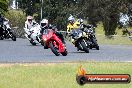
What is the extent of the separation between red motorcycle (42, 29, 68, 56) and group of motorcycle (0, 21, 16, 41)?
11.2 metres

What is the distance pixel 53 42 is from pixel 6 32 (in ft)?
38.3

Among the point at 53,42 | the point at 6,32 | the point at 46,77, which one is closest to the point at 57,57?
the point at 53,42

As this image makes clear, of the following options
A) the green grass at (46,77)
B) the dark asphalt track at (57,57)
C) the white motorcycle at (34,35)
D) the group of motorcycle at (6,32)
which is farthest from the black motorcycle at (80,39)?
the group of motorcycle at (6,32)

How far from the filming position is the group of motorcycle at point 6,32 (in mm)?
30953

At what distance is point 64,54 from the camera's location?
65.8 feet

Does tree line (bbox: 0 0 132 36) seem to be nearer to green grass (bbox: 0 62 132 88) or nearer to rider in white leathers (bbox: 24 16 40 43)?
rider in white leathers (bbox: 24 16 40 43)

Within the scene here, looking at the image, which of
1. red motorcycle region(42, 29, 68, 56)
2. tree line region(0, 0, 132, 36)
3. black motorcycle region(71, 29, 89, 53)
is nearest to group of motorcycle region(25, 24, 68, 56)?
red motorcycle region(42, 29, 68, 56)

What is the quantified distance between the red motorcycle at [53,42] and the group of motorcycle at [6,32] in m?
11.2

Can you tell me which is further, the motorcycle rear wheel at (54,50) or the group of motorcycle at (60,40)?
the group of motorcycle at (60,40)

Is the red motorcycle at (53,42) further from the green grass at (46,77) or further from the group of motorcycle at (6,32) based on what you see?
the group of motorcycle at (6,32)

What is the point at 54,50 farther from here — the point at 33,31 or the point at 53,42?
the point at 33,31

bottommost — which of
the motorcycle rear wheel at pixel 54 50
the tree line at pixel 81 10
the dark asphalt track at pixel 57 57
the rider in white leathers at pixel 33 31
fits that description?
the dark asphalt track at pixel 57 57

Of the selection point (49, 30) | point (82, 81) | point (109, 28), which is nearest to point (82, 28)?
point (49, 30)

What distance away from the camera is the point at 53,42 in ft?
65.7
